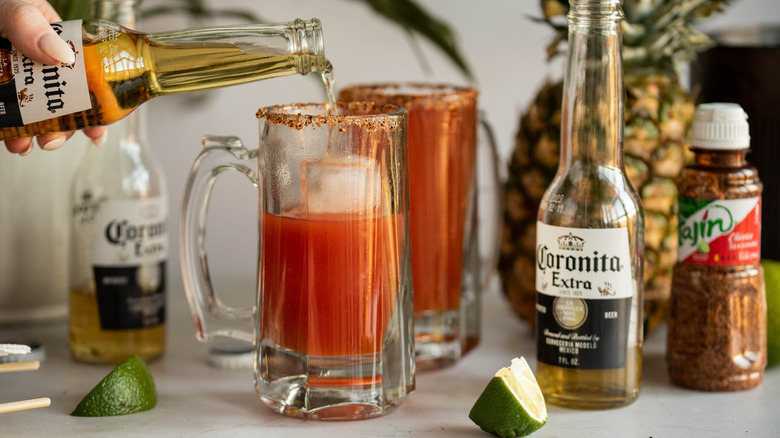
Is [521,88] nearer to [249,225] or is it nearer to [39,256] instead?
[249,225]

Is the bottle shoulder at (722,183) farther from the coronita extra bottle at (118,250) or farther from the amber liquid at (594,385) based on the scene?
the coronita extra bottle at (118,250)

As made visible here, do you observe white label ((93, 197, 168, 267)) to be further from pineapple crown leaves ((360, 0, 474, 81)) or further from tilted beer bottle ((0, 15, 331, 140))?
pineapple crown leaves ((360, 0, 474, 81))

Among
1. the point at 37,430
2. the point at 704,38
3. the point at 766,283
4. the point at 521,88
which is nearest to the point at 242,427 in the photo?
the point at 37,430

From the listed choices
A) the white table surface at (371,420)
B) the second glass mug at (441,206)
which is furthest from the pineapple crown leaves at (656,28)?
the white table surface at (371,420)

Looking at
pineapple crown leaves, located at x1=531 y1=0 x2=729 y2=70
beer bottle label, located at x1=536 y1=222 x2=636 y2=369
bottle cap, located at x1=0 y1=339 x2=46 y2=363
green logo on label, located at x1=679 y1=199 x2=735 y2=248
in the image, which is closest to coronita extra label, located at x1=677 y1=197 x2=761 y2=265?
green logo on label, located at x1=679 y1=199 x2=735 y2=248

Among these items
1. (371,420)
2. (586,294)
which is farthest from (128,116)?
(586,294)

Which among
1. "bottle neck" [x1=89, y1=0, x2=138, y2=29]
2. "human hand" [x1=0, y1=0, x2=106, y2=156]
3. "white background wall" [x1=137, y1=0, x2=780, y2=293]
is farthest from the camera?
"white background wall" [x1=137, y1=0, x2=780, y2=293]

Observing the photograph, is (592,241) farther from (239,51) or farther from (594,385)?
(239,51)
